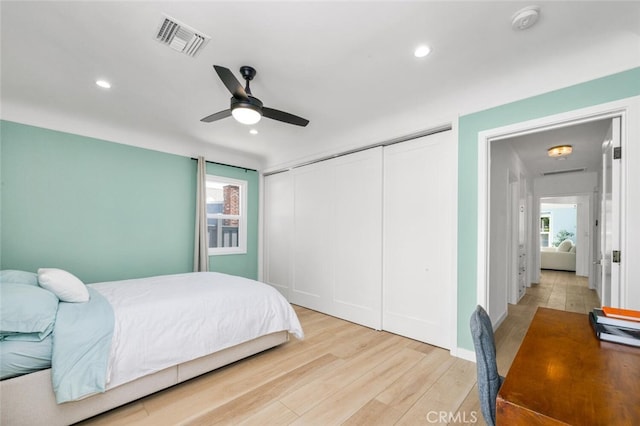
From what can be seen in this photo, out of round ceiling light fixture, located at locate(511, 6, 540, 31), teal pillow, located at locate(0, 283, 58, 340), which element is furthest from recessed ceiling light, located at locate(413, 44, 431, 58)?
teal pillow, located at locate(0, 283, 58, 340)

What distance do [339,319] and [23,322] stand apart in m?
3.16

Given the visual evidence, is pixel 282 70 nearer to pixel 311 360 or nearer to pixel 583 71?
pixel 583 71

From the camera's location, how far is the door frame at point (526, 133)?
198cm

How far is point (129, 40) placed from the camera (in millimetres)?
1987

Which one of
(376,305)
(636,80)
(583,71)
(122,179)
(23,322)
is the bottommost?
(376,305)

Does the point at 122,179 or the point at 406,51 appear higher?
the point at 406,51

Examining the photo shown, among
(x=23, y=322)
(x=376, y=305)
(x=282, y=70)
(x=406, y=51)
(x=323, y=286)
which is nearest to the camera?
(x=23, y=322)

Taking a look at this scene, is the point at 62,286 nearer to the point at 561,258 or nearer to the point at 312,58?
the point at 312,58

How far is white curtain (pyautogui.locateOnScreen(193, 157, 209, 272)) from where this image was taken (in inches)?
167

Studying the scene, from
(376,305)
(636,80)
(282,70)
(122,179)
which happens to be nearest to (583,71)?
(636,80)

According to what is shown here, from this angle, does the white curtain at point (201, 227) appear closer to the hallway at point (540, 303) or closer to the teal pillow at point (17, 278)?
the teal pillow at point (17, 278)

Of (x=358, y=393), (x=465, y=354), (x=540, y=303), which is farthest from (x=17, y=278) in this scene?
(x=540, y=303)

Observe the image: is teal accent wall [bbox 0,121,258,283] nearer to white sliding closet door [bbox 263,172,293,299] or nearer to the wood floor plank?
white sliding closet door [bbox 263,172,293,299]

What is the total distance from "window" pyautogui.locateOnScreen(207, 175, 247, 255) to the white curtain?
0.29 m
